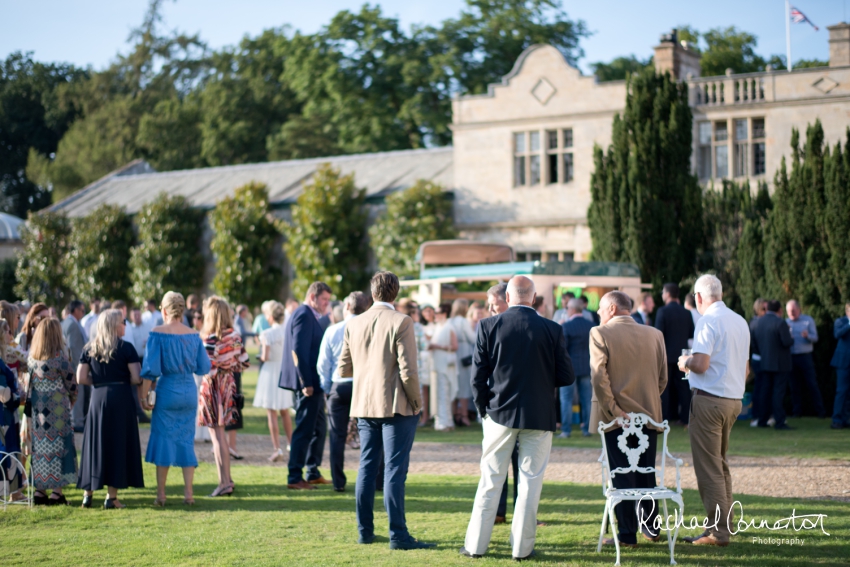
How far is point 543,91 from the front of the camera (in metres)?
26.5

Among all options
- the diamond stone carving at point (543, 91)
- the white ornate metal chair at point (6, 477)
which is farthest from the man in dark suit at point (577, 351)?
the diamond stone carving at point (543, 91)

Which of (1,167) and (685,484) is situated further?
(1,167)

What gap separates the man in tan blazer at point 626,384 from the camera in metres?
6.86

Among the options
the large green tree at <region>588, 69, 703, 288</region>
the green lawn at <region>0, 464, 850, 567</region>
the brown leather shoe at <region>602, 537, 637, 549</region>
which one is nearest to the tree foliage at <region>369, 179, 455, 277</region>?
the large green tree at <region>588, 69, 703, 288</region>

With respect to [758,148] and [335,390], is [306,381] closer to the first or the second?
[335,390]

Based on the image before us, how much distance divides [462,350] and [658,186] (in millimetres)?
7886

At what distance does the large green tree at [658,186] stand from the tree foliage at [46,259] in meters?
23.5

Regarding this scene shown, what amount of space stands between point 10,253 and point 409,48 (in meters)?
20.4

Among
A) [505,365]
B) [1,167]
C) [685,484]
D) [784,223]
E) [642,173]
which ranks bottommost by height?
[685,484]

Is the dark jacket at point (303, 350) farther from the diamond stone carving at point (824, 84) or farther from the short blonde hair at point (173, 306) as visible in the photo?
the diamond stone carving at point (824, 84)

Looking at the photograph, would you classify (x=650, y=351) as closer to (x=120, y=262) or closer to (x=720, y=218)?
(x=720, y=218)

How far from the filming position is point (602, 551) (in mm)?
6859

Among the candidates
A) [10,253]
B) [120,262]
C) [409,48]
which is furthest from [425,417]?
[10,253]

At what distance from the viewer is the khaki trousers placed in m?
6.95
